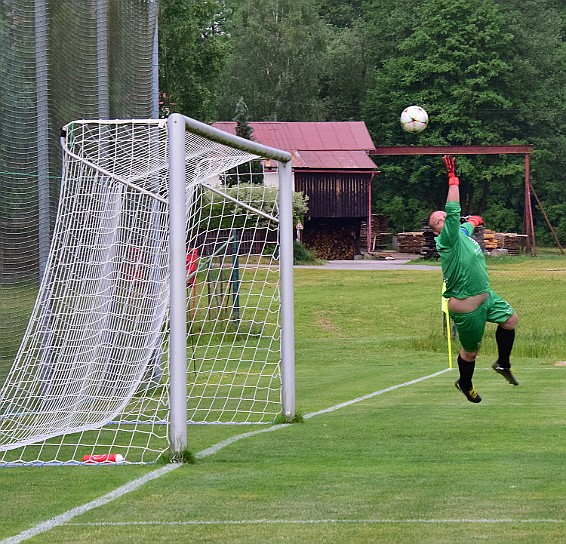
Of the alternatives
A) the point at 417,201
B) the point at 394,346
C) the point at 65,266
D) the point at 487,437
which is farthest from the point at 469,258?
the point at 417,201

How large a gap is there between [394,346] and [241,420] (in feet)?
43.4

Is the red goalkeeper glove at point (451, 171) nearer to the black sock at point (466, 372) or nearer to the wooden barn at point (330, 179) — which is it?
the black sock at point (466, 372)

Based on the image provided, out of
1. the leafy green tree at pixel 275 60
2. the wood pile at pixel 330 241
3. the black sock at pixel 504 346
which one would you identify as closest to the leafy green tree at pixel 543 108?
the leafy green tree at pixel 275 60

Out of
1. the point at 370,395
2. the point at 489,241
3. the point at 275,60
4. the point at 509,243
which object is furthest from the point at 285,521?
the point at 275,60

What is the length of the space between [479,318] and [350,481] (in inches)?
166

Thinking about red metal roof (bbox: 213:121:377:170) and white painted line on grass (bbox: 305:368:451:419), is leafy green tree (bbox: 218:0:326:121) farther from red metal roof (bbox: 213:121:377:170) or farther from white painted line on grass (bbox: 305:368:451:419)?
white painted line on grass (bbox: 305:368:451:419)

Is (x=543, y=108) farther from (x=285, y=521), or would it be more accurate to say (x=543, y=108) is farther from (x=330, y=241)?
(x=285, y=521)

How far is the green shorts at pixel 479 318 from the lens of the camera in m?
11.9

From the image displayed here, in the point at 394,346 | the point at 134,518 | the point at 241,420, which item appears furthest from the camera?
the point at 394,346

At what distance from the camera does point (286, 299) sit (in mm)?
12000

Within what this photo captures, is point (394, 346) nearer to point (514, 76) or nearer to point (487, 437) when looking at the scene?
point (487, 437)

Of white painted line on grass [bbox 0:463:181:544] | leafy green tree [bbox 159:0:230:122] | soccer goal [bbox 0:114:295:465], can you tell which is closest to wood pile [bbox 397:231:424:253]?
leafy green tree [bbox 159:0:230:122]

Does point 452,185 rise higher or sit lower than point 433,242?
higher

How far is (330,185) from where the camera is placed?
64188 millimetres
